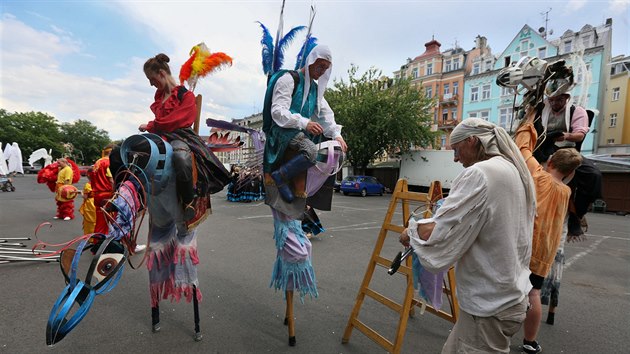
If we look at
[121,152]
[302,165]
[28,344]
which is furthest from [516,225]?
[28,344]

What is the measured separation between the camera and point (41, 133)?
139 feet

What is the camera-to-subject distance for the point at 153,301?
251 cm

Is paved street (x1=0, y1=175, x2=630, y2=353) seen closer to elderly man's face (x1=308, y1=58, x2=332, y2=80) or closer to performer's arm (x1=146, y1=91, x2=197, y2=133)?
performer's arm (x1=146, y1=91, x2=197, y2=133)

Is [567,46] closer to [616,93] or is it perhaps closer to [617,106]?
[616,93]

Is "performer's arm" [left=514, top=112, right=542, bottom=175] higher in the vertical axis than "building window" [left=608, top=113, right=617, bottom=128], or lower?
lower

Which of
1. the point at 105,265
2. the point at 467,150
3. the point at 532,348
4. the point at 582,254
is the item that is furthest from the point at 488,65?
the point at 105,265

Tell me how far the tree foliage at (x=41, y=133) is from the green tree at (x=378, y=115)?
31.2 meters

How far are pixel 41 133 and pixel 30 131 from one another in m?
1.22

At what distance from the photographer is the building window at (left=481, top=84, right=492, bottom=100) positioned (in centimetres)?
2681

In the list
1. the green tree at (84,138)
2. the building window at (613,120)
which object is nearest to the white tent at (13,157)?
the building window at (613,120)

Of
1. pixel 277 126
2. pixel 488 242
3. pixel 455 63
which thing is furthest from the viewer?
pixel 455 63

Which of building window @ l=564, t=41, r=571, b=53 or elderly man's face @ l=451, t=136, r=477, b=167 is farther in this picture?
building window @ l=564, t=41, r=571, b=53

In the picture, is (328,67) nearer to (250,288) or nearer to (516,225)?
(516,225)

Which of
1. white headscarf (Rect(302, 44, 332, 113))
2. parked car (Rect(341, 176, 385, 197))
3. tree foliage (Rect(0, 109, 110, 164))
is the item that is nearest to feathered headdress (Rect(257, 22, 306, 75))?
white headscarf (Rect(302, 44, 332, 113))
